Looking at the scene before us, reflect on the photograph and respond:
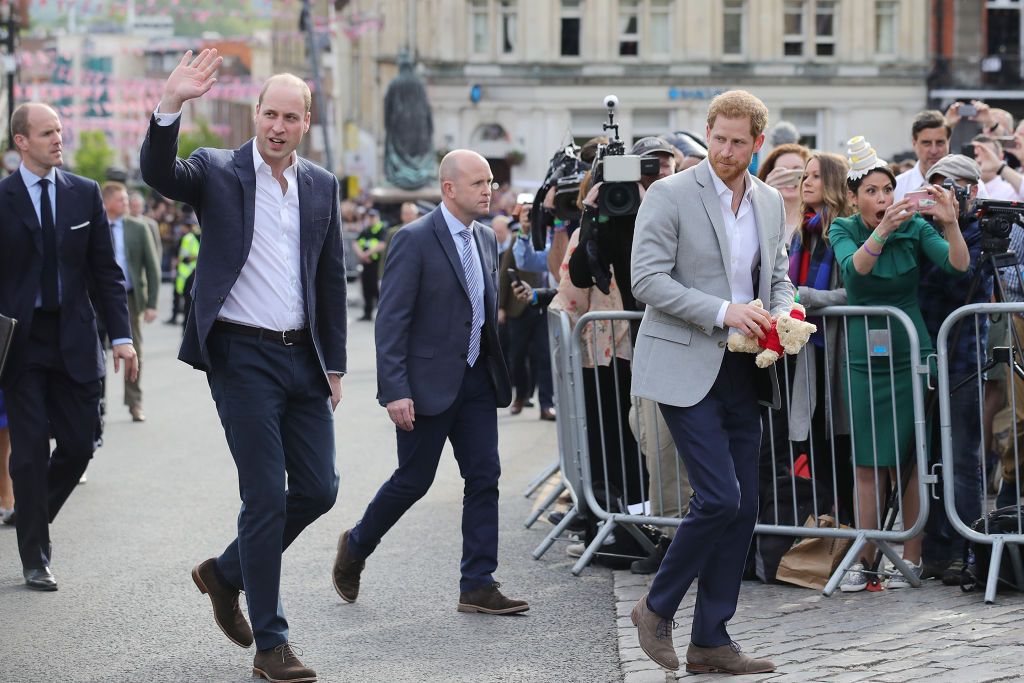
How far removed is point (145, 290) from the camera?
14367 mm

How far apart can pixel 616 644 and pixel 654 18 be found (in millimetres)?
56748

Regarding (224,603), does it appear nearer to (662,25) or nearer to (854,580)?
(854,580)

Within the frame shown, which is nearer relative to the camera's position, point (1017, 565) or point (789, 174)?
point (1017, 565)

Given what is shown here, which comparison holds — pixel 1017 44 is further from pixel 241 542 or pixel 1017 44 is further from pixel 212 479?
pixel 241 542

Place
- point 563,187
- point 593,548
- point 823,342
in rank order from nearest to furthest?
point 823,342 < point 593,548 < point 563,187

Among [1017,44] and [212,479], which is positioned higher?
[1017,44]

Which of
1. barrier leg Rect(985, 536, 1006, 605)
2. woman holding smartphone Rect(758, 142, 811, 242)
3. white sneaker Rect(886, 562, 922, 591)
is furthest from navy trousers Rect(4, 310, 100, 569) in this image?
barrier leg Rect(985, 536, 1006, 605)

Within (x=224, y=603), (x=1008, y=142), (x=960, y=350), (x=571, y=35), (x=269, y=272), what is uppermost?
(x=571, y=35)

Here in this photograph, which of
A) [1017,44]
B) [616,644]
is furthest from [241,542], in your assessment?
[1017,44]

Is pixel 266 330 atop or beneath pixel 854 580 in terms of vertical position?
atop

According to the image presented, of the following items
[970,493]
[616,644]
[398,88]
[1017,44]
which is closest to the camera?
[616,644]

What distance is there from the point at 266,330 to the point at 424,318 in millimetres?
1095

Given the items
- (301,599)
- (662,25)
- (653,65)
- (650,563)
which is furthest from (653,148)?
(662,25)

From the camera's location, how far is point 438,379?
6.87 meters
